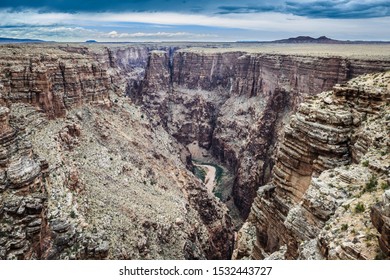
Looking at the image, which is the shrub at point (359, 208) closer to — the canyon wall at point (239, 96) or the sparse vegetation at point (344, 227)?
the sparse vegetation at point (344, 227)

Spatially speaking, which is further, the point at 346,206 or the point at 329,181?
the point at 329,181

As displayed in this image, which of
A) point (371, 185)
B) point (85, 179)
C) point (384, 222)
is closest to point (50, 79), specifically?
point (85, 179)

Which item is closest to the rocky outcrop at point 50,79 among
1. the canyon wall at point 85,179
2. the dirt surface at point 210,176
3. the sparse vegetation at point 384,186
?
the canyon wall at point 85,179

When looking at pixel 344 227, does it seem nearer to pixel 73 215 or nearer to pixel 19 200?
pixel 19 200

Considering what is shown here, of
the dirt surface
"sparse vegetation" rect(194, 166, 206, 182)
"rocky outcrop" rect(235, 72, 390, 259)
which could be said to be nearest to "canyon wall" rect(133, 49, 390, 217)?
the dirt surface

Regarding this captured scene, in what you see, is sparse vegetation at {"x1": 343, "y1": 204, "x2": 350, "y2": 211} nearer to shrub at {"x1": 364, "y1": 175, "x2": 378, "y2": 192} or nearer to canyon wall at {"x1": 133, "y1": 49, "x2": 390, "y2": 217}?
shrub at {"x1": 364, "y1": 175, "x2": 378, "y2": 192}

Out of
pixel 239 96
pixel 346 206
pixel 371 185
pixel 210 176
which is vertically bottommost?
pixel 210 176
